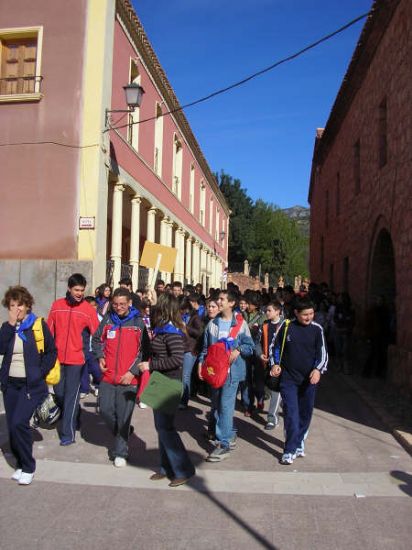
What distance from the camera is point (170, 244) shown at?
21.6 metres

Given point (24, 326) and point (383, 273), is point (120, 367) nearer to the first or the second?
point (24, 326)

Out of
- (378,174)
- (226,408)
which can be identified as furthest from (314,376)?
(378,174)

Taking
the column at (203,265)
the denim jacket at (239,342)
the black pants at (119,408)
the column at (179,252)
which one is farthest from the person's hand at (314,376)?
the column at (203,265)

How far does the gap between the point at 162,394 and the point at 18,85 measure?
35.8 feet

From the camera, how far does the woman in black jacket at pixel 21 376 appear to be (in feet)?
15.2

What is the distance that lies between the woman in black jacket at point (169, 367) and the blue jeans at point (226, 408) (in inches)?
31.0

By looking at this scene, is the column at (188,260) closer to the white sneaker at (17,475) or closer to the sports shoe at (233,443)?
the sports shoe at (233,443)

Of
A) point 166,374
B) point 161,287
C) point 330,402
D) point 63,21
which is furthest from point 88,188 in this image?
point 166,374

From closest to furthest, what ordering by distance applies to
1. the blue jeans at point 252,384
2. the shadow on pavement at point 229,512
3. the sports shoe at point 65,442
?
the shadow on pavement at point 229,512
the sports shoe at point 65,442
the blue jeans at point 252,384

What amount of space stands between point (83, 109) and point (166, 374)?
945 centimetres

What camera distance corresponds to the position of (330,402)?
8.61 meters

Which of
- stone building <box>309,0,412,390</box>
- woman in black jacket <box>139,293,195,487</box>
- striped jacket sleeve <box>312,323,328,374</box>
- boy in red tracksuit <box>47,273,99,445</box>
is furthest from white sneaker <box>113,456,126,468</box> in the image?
stone building <box>309,0,412,390</box>

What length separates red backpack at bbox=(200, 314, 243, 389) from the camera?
5.49 metres

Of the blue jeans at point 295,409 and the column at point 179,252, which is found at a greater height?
the column at point 179,252
